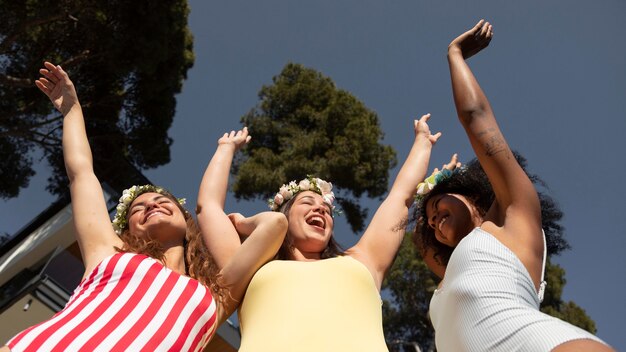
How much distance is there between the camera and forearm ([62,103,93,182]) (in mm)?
3076

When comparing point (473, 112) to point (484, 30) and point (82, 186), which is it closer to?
point (484, 30)

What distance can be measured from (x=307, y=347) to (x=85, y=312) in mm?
869

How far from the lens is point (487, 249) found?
1.96 meters

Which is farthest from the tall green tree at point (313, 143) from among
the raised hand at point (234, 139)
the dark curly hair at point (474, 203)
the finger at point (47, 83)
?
the dark curly hair at point (474, 203)

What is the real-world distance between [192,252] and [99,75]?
911 centimetres

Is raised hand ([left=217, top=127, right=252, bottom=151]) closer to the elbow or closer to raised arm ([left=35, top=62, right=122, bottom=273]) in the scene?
raised arm ([left=35, top=62, right=122, bottom=273])

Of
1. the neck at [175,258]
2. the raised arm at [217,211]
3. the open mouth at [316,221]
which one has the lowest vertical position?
Answer: the neck at [175,258]

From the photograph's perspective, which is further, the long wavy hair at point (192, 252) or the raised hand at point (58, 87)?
the raised hand at point (58, 87)

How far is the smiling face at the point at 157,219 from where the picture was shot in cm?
310

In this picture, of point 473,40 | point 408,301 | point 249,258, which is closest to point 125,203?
point 249,258

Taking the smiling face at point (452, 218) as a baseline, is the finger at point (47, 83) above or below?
below

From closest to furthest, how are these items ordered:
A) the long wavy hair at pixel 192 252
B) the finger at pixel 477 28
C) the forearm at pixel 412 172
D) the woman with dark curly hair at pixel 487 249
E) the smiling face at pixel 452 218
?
the woman with dark curly hair at pixel 487 249
the smiling face at pixel 452 218
the finger at pixel 477 28
the long wavy hair at pixel 192 252
the forearm at pixel 412 172

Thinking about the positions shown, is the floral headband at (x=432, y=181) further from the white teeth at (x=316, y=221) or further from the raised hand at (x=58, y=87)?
the raised hand at (x=58, y=87)

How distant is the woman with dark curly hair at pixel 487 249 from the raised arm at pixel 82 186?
1.46 metres
